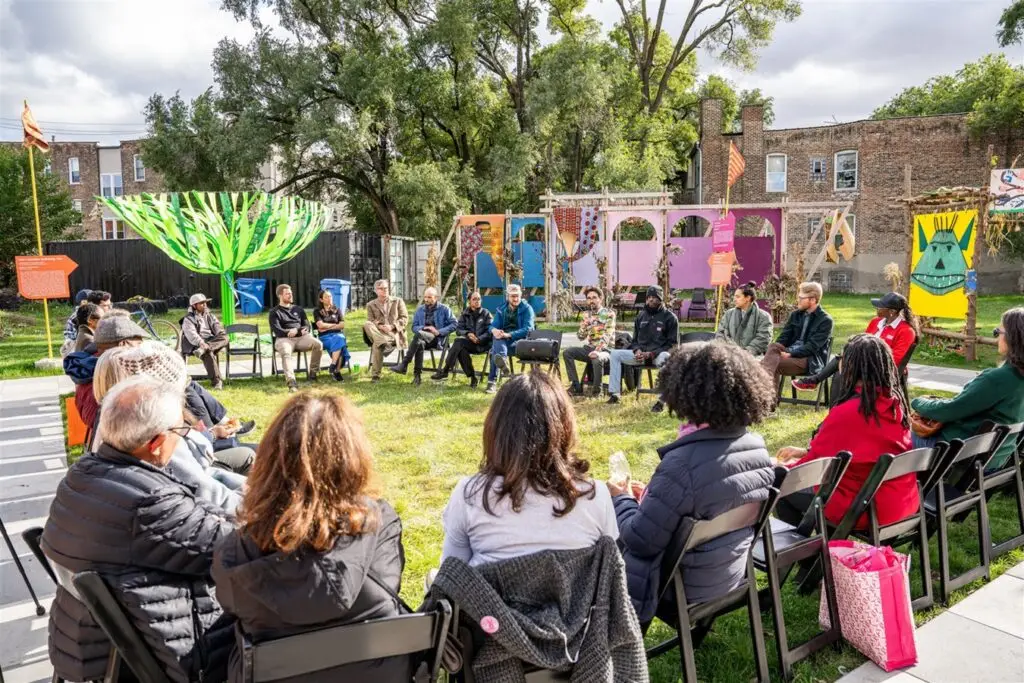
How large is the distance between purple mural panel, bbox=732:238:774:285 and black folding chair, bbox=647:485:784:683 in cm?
1322

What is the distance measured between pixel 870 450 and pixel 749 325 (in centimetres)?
480

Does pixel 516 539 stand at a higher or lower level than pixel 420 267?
lower

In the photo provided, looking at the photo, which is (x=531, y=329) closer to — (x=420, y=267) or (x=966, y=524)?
(x=966, y=524)

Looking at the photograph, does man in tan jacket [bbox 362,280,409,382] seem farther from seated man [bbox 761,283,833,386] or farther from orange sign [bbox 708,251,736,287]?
seated man [bbox 761,283,833,386]

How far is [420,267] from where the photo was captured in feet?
76.7

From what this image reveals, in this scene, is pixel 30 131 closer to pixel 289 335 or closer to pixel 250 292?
pixel 289 335

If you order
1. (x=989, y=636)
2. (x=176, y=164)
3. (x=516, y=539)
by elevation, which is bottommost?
(x=989, y=636)

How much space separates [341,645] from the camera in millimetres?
1705

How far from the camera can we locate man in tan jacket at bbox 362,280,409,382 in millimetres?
9461

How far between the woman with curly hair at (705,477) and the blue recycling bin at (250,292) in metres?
19.1

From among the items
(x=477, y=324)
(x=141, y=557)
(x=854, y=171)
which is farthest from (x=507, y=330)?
(x=854, y=171)

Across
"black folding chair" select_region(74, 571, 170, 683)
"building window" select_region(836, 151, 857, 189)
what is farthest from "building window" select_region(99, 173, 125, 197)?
"black folding chair" select_region(74, 571, 170, 683)

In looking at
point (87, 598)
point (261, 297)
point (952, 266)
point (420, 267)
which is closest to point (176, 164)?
point (261, 297)

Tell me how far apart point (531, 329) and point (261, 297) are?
1455 cm
